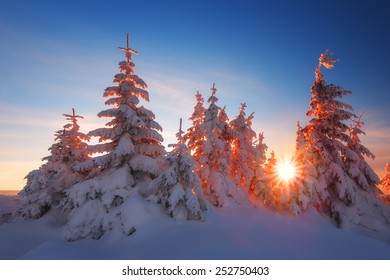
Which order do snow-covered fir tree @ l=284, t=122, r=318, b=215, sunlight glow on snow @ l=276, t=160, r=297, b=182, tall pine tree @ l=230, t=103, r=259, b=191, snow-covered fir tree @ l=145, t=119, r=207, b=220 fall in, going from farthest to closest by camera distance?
1. tall pine tree @ l=230, t=103, r=259, b=191
2. sunlight glow on snow @ l=276, t=160, r=297, b=182
3. snow-covered fir tree @ l=284, t=122, r=318, b=215
4. snow-covered fir tree @ l=145, t=119, r=207, b=220

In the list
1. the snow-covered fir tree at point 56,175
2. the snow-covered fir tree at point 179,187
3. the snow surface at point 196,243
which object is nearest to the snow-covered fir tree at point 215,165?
the snow surface at point 196,243

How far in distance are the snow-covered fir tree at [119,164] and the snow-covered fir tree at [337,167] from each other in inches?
610

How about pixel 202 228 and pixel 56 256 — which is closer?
pixel 56 256

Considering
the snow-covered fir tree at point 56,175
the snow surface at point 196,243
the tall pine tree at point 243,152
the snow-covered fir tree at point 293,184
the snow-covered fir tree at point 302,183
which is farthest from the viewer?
the tall pine tree at point 243,152

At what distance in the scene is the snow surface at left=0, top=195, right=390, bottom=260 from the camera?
428 inches

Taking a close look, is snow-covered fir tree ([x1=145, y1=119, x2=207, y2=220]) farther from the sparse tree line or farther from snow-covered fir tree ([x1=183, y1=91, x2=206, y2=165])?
snow-covered fir tree ([x1=183, y1=91, x2=206, y2=165])

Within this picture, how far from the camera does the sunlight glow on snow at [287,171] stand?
79.9 ft

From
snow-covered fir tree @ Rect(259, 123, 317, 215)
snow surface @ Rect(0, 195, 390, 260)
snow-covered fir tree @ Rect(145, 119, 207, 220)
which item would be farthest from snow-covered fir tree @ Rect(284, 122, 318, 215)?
snow-covered fir tree @ Rect(145, 119, 207, 220)

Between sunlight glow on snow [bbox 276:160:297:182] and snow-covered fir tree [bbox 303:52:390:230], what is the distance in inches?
81.5

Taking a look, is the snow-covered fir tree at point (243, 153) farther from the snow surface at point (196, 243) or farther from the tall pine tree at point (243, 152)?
the snow surface at point (196, 243)
